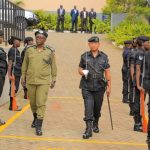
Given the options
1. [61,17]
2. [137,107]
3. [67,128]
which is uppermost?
[61,17]

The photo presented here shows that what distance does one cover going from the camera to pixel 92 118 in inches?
378

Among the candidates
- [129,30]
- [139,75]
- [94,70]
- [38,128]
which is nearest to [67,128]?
[38,128]

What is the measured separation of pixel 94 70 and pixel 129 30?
1914 cm

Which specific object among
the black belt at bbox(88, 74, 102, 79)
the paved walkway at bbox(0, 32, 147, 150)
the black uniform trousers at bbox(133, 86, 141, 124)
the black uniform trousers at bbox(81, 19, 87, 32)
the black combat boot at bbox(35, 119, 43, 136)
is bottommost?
the paved walkway at bbox(0, 32, 147, 150)

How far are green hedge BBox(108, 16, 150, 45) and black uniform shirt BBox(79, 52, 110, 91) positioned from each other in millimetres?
17629

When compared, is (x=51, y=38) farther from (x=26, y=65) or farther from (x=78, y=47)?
(x=26, y=65)

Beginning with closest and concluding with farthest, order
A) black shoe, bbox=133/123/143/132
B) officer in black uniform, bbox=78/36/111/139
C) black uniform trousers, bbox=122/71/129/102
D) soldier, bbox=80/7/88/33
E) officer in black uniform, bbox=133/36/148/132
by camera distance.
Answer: officer in black uniform, bbox=78/36/111/139
officer in black uniform, bbox=133/36/148/132
black shoe, bbox=133/123/143/132
black uniform trousers, bbox=122/71/129/102
soldier, bbox=80/7/88/33

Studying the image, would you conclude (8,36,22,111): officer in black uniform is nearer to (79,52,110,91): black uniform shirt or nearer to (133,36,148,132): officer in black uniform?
(79,52,110,91): black uniform shirt

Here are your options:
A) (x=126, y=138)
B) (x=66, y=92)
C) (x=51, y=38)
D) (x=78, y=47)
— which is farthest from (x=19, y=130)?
(x=51, y=38)

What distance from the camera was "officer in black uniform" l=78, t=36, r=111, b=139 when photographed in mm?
9547

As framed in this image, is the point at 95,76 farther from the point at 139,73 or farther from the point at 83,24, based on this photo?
the point at 83,24

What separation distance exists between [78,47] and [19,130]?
57.2 ft

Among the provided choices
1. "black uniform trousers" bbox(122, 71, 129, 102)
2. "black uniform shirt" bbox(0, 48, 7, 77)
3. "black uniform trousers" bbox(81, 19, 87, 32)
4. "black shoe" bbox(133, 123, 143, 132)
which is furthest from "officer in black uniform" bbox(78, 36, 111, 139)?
"black uniform trousers" bbox(81, 19, 87, 32)

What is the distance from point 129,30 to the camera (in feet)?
93.1
